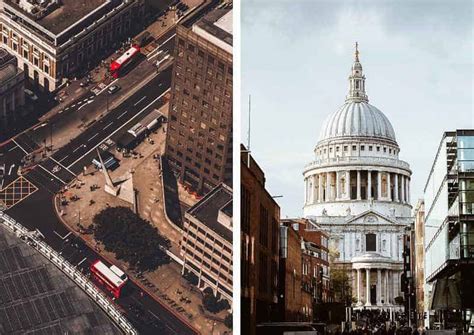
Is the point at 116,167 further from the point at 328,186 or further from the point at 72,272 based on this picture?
the point at 328,186

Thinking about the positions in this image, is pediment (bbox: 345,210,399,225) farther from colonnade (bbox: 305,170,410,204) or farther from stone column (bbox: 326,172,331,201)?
stone column (bbox: 326,172,331,201)

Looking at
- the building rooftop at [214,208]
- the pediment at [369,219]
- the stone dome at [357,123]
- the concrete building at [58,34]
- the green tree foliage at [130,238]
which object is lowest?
the green tree foliage at [130,238]

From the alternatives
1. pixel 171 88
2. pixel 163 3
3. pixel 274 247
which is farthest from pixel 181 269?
pixel 274 247

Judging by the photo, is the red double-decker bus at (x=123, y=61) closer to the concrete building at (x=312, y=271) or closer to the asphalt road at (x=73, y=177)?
the asphalt road at (x=73, y=177)

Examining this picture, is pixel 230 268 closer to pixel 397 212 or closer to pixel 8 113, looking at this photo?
pixel 8 113

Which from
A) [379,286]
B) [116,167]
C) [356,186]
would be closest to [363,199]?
[356,186]

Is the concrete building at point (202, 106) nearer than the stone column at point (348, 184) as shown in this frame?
Yes

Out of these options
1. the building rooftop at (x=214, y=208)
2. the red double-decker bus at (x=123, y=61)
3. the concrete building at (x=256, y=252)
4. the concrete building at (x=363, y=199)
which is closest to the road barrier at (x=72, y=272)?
the building rooftop at (x=214, y=208)
